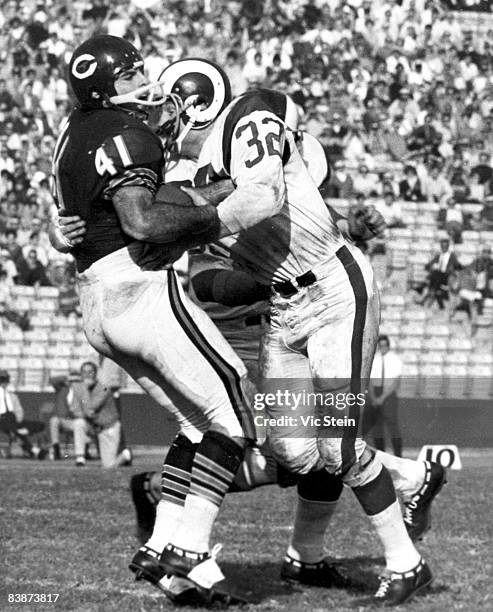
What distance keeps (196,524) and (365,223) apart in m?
1.49

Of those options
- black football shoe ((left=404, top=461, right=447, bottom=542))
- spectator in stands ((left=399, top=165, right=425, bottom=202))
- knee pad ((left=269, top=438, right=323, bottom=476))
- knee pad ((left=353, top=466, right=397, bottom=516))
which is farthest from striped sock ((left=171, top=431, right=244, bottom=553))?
spectator in stands ((left=399, top=165, right=425, bottom=202))

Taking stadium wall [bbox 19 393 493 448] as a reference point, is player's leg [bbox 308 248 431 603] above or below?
above

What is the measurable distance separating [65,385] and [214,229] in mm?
9634

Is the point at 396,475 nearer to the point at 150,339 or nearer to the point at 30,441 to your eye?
the point at 150,339

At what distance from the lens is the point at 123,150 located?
181 inches

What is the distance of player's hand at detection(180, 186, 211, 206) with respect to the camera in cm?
488

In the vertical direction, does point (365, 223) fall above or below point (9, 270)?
above

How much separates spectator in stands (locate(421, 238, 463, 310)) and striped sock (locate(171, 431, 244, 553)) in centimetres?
1268

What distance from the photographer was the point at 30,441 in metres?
13.9

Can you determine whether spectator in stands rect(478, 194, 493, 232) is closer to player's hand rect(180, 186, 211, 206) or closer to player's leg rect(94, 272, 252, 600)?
player's hand rect(180, 186, 211, 206)

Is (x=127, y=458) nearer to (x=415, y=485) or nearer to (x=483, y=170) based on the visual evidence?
(x=415, y=485)

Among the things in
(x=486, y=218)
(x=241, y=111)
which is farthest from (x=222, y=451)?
(x=486, y=218)

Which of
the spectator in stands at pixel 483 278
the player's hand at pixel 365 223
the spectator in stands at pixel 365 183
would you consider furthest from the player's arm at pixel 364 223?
the spectator in stands at pixel 365 183

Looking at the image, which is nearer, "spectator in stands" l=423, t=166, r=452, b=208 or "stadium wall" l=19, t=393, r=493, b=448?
"stadium wall" l=19, t=393, r=493, b=448
